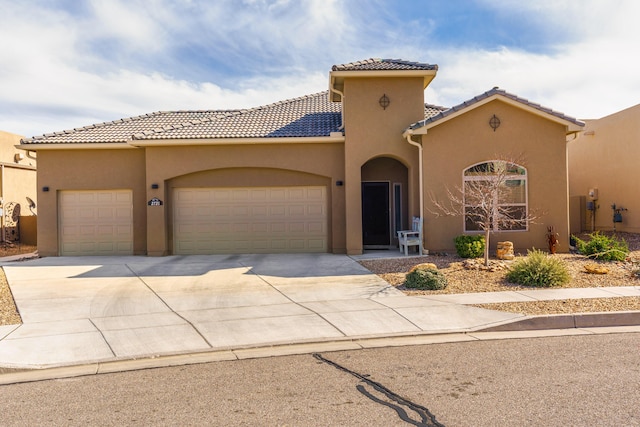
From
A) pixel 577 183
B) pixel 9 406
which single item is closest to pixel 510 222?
pixel 577 183

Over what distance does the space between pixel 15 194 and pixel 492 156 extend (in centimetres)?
1934

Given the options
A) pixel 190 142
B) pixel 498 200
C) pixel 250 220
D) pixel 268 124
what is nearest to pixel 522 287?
pixel 498 200

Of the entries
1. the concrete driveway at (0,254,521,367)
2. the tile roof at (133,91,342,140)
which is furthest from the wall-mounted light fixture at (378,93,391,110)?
the concrete driveway at (0,254,521,367)

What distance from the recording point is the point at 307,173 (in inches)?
666

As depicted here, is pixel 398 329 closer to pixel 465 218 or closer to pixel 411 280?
pixel 411 280

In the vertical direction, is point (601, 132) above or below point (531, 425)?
above

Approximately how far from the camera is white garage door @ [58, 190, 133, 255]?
683 inches

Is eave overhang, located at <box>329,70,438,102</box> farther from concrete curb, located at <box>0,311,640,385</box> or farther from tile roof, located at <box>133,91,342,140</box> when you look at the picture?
concrete curb, located at <box>0,311,640,385</box>

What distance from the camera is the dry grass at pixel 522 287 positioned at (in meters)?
9.07

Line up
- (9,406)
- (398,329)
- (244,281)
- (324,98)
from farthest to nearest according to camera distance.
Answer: (324,98) < (244,281) < (398,329) < (9,406)

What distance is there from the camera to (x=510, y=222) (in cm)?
1526

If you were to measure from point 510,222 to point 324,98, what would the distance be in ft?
31.2

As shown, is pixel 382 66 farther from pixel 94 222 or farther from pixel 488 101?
pixel 94 222

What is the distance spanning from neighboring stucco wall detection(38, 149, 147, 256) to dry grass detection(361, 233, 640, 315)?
25.9 feet
